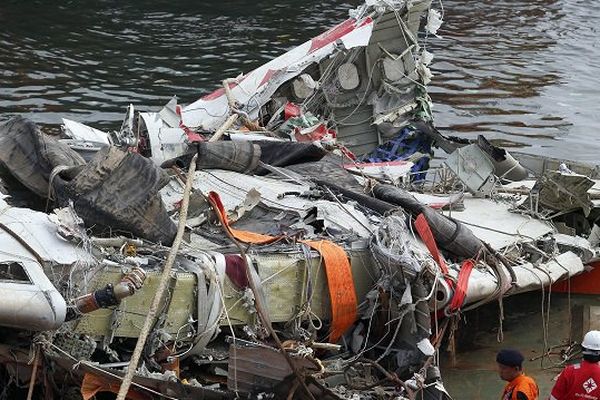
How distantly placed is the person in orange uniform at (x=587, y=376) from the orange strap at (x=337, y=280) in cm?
222

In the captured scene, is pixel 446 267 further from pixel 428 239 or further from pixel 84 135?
pixel 84 135

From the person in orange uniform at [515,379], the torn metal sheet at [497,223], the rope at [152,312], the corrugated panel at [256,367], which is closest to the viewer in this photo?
the rope at [152,312]

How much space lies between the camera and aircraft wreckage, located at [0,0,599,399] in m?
9.11

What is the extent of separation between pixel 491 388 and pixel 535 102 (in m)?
15.9

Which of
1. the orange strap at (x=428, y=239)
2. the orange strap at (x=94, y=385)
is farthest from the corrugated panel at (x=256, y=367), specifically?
the orange strap at (x=428, y=239)

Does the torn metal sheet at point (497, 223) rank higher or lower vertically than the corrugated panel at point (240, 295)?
lower

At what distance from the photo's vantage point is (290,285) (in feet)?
33.0

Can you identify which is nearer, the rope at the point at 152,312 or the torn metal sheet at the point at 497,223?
the rope at the point at 152,312

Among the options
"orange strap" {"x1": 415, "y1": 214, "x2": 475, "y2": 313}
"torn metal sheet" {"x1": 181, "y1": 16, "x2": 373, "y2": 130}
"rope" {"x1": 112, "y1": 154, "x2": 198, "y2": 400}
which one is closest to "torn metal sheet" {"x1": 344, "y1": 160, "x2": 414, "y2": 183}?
"orange strap" {"x1": 415, "y1": 214, "x2": 475, "y2": 313}

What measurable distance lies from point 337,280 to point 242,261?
999mm

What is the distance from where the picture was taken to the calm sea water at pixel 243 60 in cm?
2386

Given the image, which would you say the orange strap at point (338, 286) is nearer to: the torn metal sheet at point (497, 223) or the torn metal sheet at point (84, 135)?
the torn metal sheet at point (497, 223)

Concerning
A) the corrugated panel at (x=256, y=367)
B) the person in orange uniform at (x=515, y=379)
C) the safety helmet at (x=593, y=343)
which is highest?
the safety helmet at (x=593, y=343)

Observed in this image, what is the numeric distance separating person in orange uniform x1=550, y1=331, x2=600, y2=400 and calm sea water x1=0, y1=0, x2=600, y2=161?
14.3 m
